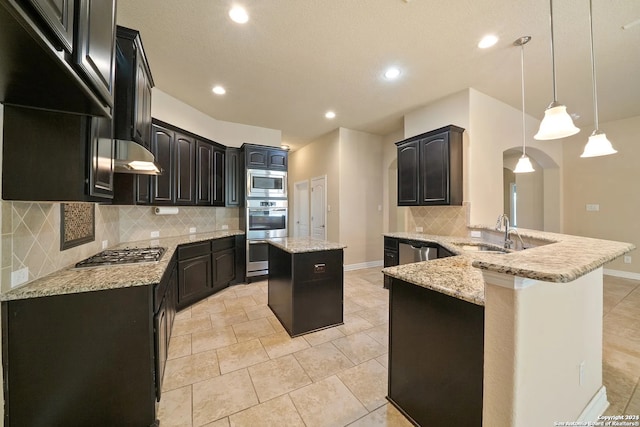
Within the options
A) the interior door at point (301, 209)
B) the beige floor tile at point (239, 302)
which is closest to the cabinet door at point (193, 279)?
the beige floor tile at point (239, 302)

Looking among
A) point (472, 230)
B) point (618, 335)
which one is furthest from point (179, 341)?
point (618, 335)

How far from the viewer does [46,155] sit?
4.17ft

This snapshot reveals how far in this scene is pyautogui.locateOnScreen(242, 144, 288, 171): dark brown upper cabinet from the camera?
4.22m

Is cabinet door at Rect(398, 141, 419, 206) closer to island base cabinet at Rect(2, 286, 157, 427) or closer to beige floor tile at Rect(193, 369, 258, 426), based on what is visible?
beige floor tile at Rect(193, 369, 258, 426)

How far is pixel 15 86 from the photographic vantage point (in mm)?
981

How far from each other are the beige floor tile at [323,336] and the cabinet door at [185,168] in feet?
8.41

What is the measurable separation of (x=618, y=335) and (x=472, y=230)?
167 cm

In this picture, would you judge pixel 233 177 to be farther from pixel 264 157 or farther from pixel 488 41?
pixel 488 41

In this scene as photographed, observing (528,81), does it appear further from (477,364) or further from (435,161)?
(477,364)

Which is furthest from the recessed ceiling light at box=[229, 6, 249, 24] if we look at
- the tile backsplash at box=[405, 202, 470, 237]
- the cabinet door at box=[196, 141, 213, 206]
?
the tile backsplash at box=[405, 202, 470, 237]

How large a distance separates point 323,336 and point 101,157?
2.40 m

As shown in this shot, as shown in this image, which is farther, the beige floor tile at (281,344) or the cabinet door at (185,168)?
the cabinet door at (185,168)

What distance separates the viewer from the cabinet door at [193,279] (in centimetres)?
298

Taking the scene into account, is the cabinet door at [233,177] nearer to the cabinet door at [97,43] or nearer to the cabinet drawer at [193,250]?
the cabinet drawer at [193,250]
